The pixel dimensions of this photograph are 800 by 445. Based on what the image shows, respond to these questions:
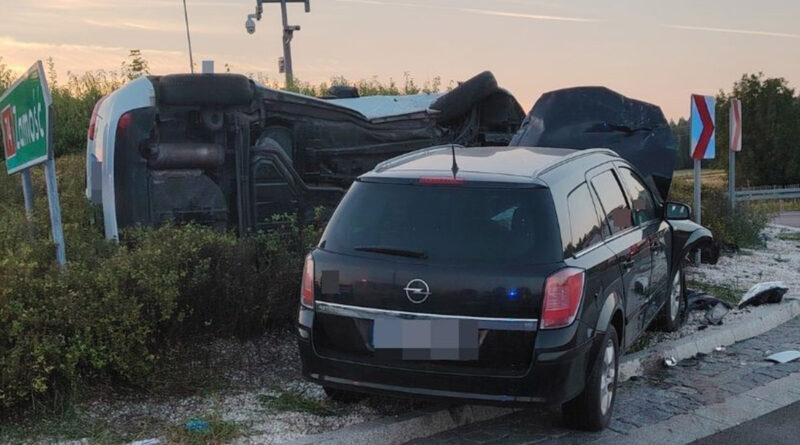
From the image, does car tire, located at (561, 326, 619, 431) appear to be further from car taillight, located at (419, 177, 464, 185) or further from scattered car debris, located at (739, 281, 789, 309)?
scattered car debris, located at (739, 281, 789, 309)

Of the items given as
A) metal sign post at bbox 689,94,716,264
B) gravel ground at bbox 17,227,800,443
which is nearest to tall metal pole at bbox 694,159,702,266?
metal sign post at bbox 689,94,716,264

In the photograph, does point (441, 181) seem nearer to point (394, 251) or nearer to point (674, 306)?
point (394, 251)

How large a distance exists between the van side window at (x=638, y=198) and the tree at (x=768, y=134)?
47.0 m

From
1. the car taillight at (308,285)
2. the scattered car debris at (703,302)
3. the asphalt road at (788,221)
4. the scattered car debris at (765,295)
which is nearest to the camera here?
the car taillight at (308,285)

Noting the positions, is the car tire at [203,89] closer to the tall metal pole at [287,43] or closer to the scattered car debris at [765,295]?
the scattered car debris at [765,295]

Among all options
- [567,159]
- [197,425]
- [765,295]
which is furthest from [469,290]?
[765,295]

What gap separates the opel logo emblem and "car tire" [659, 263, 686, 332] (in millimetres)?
3317

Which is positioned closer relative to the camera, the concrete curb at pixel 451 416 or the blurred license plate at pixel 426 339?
the blurred license plate at pixel 426 339

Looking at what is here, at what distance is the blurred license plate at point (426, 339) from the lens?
4.02 metres

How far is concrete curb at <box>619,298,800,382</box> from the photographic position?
5.84 meters

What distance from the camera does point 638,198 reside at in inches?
235

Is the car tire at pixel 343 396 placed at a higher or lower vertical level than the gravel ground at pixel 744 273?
higher

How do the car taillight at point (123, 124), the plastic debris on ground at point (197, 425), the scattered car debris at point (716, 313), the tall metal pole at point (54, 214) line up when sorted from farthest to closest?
the scattered car debris at point (716, 313), the car taillight at point (123, 124), the tall metal pole at point (54, 214), the plastic debris on ground at point (197, 425)

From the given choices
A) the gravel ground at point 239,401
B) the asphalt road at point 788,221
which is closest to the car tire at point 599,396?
the gravel ground at point 239,401
